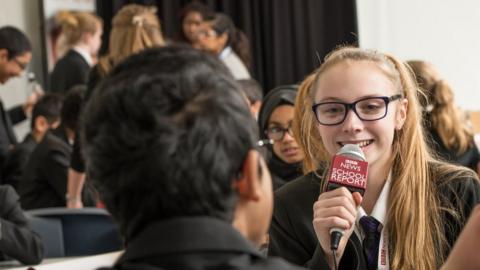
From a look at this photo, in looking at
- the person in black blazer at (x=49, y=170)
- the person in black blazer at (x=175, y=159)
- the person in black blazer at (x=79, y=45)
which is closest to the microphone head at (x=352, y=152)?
the person in black blazer at (x=175, y=159)

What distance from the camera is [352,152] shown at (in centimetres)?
202

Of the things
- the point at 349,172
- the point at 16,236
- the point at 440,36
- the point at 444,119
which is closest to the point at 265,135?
the point at 444,119

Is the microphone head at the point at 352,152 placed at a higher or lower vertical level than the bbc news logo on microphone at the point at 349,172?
higher

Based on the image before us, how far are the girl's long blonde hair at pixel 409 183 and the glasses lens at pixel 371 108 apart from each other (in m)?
0.10

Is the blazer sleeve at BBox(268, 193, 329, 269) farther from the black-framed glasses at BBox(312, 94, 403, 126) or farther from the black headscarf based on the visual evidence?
the black headscarf

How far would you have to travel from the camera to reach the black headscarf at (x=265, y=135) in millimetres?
3955

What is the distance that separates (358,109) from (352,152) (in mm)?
204

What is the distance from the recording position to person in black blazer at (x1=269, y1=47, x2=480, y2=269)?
212 centimetres

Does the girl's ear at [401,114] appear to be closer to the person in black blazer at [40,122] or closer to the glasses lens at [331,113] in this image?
the glasses lens at [331,113]

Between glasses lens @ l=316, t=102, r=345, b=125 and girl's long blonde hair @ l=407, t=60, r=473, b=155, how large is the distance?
2084 mm

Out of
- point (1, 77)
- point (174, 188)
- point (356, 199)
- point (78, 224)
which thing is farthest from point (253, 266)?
point (1, 77)

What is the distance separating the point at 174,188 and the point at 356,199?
885mm

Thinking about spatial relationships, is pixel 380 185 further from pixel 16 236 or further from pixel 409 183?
pixel 16 236

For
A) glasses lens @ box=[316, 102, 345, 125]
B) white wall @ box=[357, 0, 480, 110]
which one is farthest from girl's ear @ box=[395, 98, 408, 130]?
white wall @ box=[357, 0, 480, 110]
